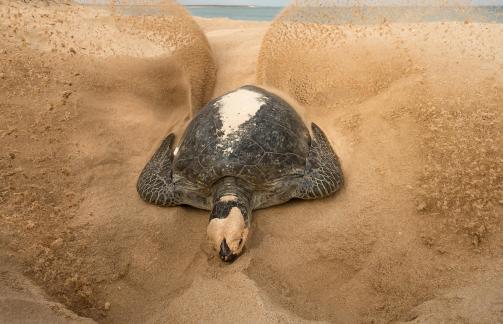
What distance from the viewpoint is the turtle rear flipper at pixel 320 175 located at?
7.61ft

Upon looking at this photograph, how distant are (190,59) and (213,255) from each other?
10.0ft

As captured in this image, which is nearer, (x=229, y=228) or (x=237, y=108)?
(x=229, y=228)

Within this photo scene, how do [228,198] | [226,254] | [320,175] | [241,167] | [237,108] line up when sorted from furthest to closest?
1. [237,108]
2. [320,175]
3. [241,167]
4. [228,198]
5. [226,254]

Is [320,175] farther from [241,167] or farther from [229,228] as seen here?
[229,228]

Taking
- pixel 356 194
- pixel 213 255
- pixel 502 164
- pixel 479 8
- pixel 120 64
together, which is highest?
pixel 479 8

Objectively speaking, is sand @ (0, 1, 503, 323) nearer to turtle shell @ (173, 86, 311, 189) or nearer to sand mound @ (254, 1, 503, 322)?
sand mound @ (254, 1, 503, 322)

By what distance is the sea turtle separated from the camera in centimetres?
226

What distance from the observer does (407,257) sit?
1836 mm

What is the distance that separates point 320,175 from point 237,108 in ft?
2.78

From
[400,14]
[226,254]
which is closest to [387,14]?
[400,14]

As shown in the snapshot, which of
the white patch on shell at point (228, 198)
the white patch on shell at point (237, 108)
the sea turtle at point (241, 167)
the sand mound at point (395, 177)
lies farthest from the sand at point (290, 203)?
the white patch on shell at point (237, 108)

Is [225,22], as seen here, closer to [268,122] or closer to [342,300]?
[268,122]

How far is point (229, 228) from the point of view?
193 centimetres

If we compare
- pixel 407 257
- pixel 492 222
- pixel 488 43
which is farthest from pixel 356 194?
pixel 488 43
